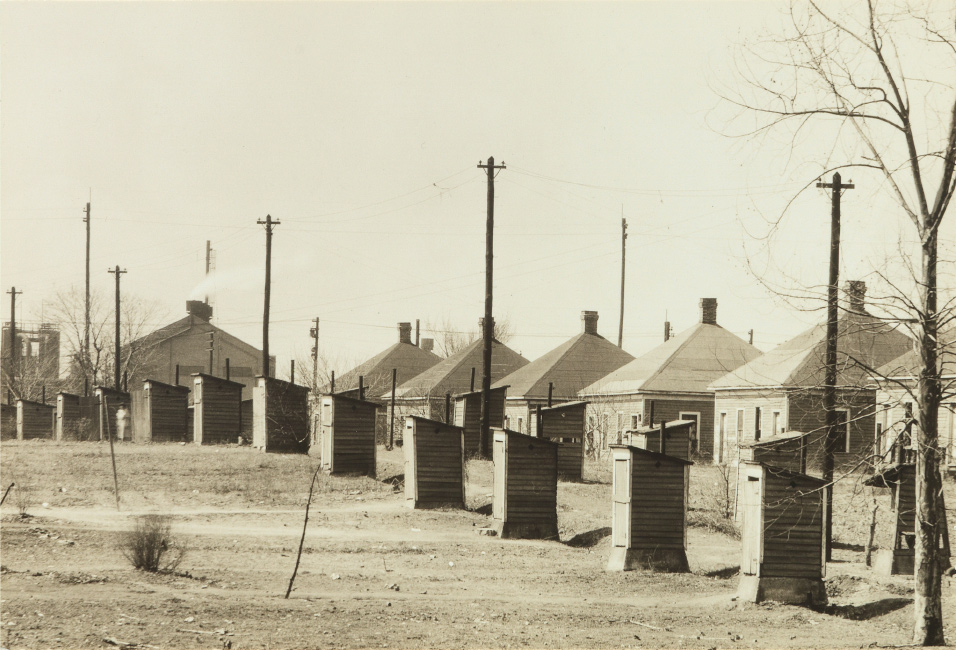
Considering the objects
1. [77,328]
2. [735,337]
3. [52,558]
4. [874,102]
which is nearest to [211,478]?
[52,558]

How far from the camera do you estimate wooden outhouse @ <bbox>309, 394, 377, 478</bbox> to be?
29531mm

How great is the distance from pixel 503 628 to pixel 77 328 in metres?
62.0

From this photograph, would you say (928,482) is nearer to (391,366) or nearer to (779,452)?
(779,452)

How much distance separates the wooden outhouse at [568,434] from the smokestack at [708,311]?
889 inches

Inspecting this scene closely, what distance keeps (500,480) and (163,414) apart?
22.4 metres

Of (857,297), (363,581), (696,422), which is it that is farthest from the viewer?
(696,422)

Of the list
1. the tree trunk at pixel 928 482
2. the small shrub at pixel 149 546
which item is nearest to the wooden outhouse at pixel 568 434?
the small shrub at pixel 149 546

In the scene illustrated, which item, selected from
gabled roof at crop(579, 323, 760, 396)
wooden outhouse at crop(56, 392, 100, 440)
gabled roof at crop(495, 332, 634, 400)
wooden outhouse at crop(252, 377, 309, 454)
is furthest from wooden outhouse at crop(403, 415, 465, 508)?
gabled roof at crop(495, 332, 634, 400)

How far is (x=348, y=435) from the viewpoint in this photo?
29812 mm

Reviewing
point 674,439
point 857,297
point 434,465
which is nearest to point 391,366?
point 674,439

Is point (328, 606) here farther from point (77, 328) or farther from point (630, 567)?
point (77, 328)

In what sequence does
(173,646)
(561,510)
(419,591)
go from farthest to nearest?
(561,510) → (419,591) → (173,646)

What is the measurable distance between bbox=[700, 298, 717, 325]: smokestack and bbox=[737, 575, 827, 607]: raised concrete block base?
37.4 m

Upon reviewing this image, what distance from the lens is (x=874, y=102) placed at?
41.6ft
